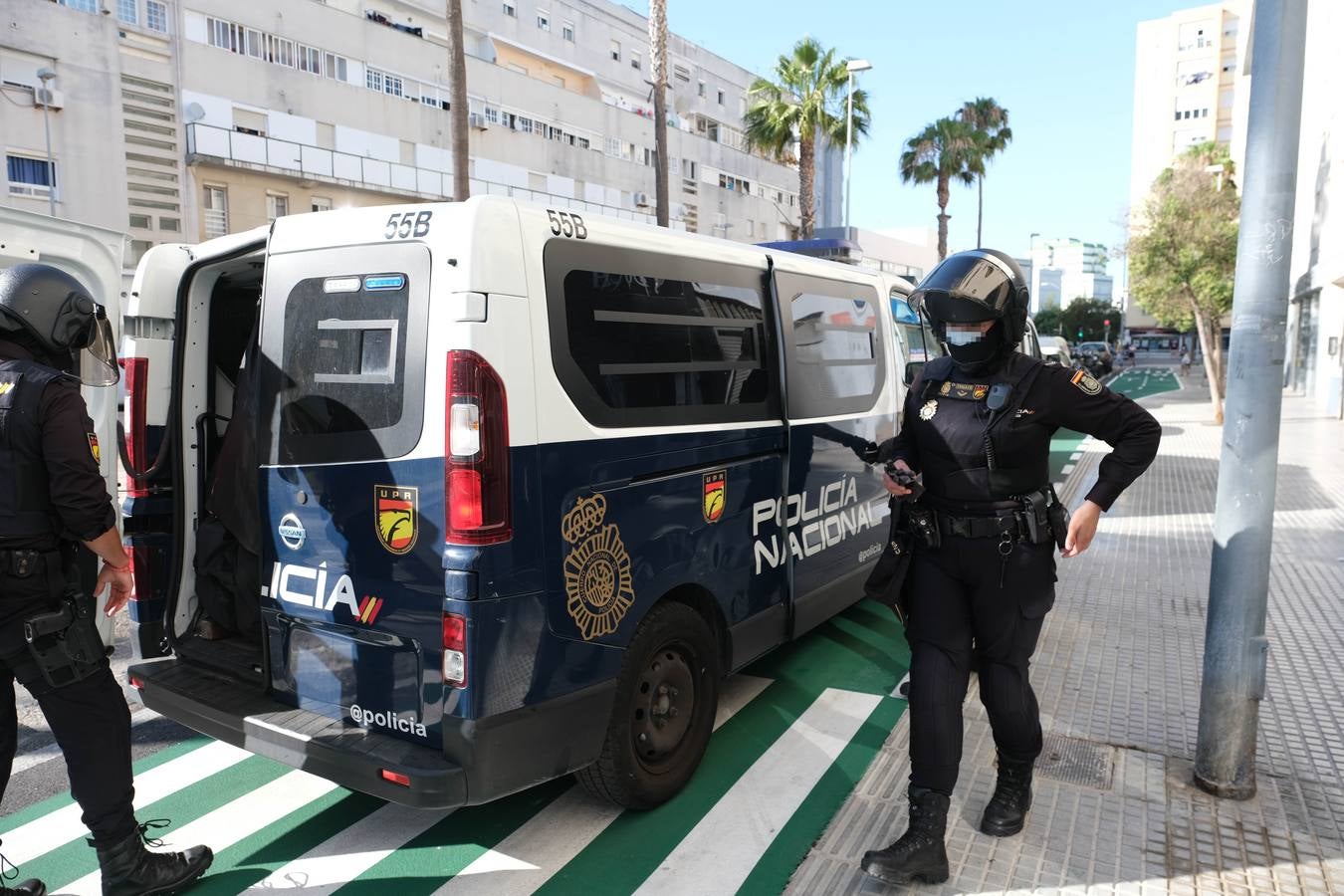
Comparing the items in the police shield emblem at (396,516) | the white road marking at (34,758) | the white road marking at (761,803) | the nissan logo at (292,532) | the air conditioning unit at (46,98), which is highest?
the air conditioning unit at (46,98)

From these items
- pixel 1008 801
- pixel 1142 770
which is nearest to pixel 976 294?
pixel 1008 801

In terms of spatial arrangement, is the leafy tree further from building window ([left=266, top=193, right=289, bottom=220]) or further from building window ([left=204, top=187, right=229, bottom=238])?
building window ([left=204, top=187, right=229, bottom=238])

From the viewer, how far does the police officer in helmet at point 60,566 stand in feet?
8.63

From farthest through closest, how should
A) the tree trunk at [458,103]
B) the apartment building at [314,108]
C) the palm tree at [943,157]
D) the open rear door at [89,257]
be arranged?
1. the palm tree at [943,157]
2. the apartment building at [314,108]
3. the tree trunk at [458,103]
4. the open rear door at [89,257]

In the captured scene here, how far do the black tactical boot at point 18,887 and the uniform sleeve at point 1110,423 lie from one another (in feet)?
12.0

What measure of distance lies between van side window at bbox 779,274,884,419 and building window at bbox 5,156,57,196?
74.6 feet

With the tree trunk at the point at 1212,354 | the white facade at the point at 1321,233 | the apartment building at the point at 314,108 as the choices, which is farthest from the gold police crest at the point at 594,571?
the apartment building at the point at 314,108

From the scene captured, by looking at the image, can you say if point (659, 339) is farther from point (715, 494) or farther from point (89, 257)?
point (89, 257)

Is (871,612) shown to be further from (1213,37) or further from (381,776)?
(1213,37)

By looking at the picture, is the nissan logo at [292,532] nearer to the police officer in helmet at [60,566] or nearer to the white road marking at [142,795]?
the police officer in helmet at [60,566]

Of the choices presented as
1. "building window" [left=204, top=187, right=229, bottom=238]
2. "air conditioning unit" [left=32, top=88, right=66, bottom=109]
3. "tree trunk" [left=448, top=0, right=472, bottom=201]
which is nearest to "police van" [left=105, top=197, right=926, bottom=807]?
"tree trunk" [left=448, top=0, right=472, bottom=201]

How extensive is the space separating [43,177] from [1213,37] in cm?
8424

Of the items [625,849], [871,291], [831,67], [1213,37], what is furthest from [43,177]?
[1213,37]

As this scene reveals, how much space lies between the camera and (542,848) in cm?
320
